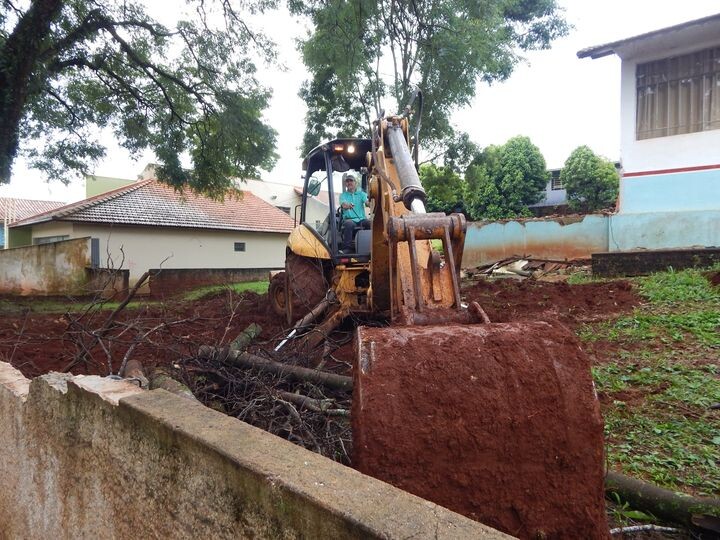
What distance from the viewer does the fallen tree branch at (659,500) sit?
7.25 ft

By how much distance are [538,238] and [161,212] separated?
47.3 feet

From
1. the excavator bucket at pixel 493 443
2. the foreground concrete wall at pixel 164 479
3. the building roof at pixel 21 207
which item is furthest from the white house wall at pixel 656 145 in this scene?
the building roof at pixel 21 207

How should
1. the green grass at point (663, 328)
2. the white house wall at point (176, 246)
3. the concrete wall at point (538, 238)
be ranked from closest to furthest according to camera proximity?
the green grass at point (663, 328) < the concrete wall at point (538, 238) < the white house wall at point (176, 246)

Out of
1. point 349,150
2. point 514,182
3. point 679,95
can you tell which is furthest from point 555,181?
point 349,150

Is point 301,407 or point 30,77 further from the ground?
point 30,77

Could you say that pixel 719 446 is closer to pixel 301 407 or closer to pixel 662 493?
pixel 662 493

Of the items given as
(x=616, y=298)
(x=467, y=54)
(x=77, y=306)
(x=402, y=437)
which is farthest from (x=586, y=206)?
(x=402, y=437)

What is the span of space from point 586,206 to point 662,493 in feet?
73.7

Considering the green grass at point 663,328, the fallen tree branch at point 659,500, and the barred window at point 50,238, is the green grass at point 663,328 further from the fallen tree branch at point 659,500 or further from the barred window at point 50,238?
the barred window at point 50,238

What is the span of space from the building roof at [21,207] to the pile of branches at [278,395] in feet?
103

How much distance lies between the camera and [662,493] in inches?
92.5

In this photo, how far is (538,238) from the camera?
1324 centimetres

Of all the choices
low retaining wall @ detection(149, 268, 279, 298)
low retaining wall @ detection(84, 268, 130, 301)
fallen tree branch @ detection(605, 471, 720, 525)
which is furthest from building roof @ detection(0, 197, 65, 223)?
fallen tree branch @ detection(605, 471, 720, 525)

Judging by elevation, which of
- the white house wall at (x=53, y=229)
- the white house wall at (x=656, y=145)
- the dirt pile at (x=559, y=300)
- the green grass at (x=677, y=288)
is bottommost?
the dirt pile at (x=559, y=300)
